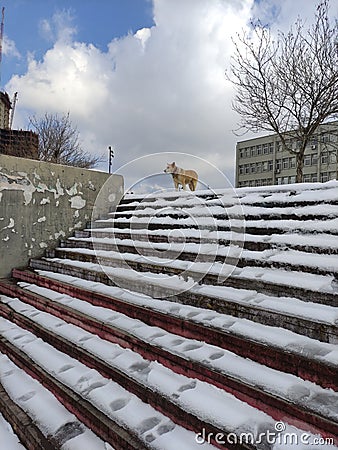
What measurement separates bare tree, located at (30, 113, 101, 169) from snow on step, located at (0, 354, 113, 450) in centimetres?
1285

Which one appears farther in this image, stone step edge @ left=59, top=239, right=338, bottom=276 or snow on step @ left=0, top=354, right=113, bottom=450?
stone step edge @ left=59, top=239, right=338, bottom=276

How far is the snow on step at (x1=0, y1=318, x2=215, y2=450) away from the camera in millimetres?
1287

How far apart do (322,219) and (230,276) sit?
30.2 inches

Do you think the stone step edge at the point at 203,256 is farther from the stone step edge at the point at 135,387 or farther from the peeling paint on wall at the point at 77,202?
the stone step edge at the point at 135,387

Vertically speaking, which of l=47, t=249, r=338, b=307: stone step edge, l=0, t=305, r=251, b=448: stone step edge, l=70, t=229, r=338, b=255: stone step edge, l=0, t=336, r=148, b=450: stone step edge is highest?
l=70, t=229, r=338, b=255: stone step edge

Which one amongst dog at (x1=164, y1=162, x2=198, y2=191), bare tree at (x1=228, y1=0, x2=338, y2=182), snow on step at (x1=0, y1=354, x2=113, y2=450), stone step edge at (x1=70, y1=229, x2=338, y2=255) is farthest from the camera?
bare tree at (x1=228, y1=0, x2=338, y2=182)

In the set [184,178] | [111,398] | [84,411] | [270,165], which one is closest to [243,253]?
[111,398]

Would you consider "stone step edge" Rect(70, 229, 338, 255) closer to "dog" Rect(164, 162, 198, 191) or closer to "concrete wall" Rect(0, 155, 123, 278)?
"concrete wall" Rect(0, 155, 123, 278)

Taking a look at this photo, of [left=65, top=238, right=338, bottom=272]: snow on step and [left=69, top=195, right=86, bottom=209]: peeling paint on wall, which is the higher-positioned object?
[left=69, top=195, right=86, bottom=209]: peeling paint on wall

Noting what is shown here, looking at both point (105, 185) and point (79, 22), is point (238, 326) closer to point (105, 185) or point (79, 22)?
point (105, 185)

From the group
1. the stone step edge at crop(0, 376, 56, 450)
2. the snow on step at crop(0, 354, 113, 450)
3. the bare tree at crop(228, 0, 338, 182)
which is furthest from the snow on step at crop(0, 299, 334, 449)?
the bare tree at crop(228, 0, 338, 182)

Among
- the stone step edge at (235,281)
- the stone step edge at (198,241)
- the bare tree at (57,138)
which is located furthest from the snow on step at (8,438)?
the bare tree at (57,138)

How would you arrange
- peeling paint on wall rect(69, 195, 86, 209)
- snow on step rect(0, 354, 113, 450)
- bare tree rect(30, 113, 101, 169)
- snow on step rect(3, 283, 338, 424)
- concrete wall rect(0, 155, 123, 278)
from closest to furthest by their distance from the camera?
snow on step rect(3, 283, 338, 424) < snow on step rect(0, 354, 113, 450) < concrete wall rect(0, 155, 123, 278) < peeling paint on wall rect(69, 195, 86, 209) < bare tree rect(30, 113, 101, 169)

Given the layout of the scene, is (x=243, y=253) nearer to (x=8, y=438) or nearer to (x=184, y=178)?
(x=8, y=438)
